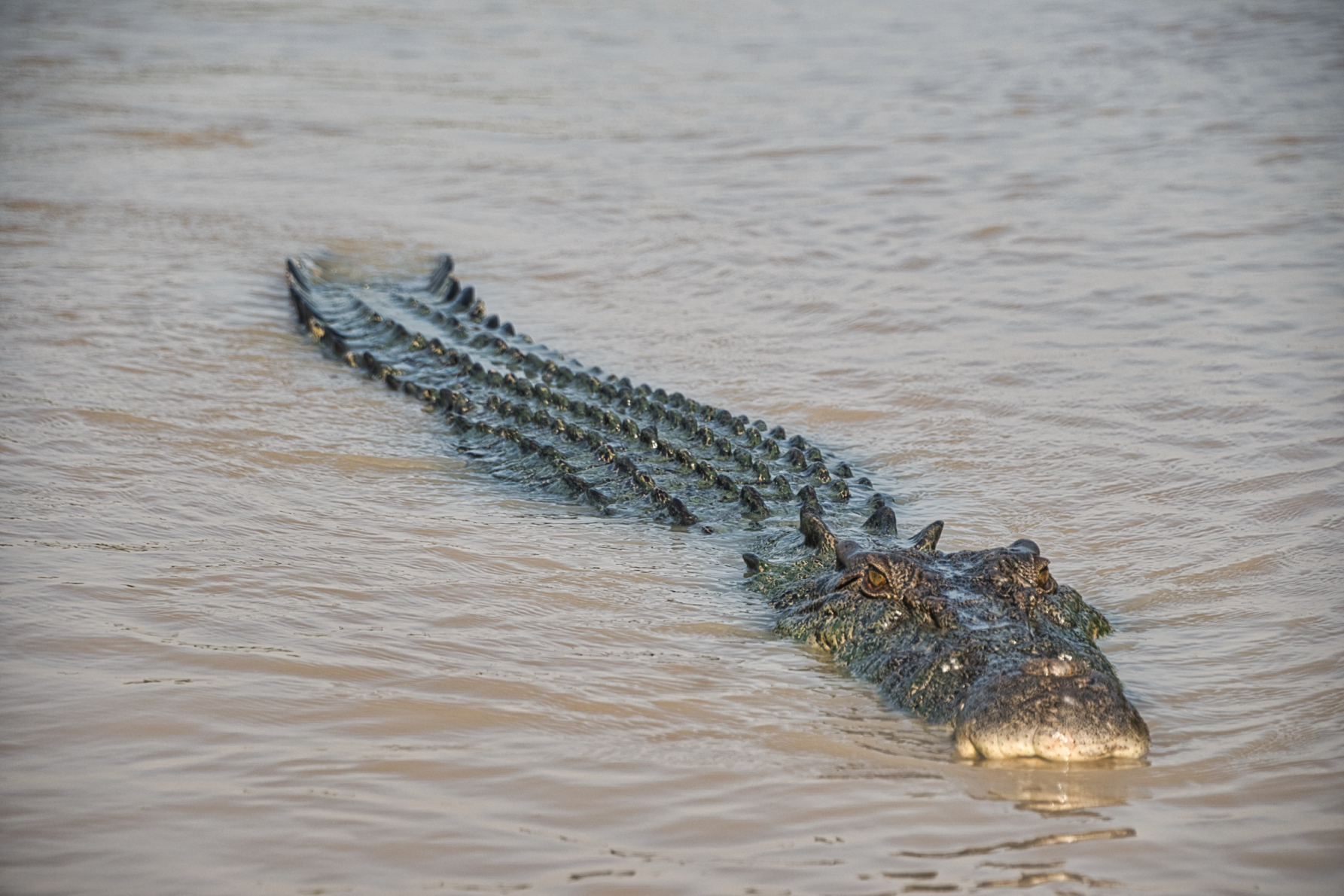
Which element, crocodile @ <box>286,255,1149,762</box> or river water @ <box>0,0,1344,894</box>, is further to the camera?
crocodile @ <box>286,255,1149,762</box>

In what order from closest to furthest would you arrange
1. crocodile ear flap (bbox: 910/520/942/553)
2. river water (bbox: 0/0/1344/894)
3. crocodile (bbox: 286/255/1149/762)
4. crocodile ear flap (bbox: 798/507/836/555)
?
1. river water (bbox: 0/0/1344/894)
2. crocodile (bbox: 286/255/1149/762)
3. crocodile ear flap (bbox: 910/520/942/553)
4. crocodile ear flap (bbox: 798/507/836/555)

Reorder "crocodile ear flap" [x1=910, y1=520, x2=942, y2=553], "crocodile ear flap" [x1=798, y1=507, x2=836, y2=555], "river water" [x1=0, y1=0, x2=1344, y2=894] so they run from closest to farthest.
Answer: "river water" [x1=0, y1=0, x2=1344, y2=894] < "crocodile ear flap" [x1=910, y1=520, x2=942, y2=553] < "crocodile ear flap" [x1=798, y1=507, x2=836, y2=555]

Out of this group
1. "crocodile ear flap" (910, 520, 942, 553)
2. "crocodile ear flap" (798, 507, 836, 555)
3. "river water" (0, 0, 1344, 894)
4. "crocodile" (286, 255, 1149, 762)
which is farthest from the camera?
"crocodile ear flap" (798, 507, 836, 555)

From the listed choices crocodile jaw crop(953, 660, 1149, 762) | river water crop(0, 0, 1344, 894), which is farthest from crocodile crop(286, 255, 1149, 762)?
river water crop(0, 0, 1344, 894)

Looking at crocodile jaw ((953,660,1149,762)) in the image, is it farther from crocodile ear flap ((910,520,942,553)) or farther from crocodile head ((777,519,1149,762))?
crocodile ear flap ((910,520,942,553))

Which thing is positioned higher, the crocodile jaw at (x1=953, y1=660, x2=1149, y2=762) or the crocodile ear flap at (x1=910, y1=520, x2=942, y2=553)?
Answer: the crocodile ear flap at (x1=910, y1=520, x2=942, y2=553)

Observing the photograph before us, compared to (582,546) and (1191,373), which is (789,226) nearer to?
(1191,373)

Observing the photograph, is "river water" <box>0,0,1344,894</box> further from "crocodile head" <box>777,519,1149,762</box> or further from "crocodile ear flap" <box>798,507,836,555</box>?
"crocodile ear flap" <box>798,507,836,555</box>

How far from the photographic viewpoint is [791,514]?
5.24m

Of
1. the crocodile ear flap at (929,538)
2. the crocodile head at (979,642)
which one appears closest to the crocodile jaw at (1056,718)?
the crocodile head at (979,642)

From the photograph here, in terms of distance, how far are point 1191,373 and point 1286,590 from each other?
8.12 feet

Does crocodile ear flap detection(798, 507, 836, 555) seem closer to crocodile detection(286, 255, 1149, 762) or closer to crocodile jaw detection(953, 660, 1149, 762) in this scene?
crocodile detection(286, 255, 1149, 762)

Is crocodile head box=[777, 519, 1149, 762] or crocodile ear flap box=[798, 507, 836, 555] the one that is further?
crocodile ear flap box=[798, 507, 836, 555]

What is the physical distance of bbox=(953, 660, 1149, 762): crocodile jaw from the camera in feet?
10.8
